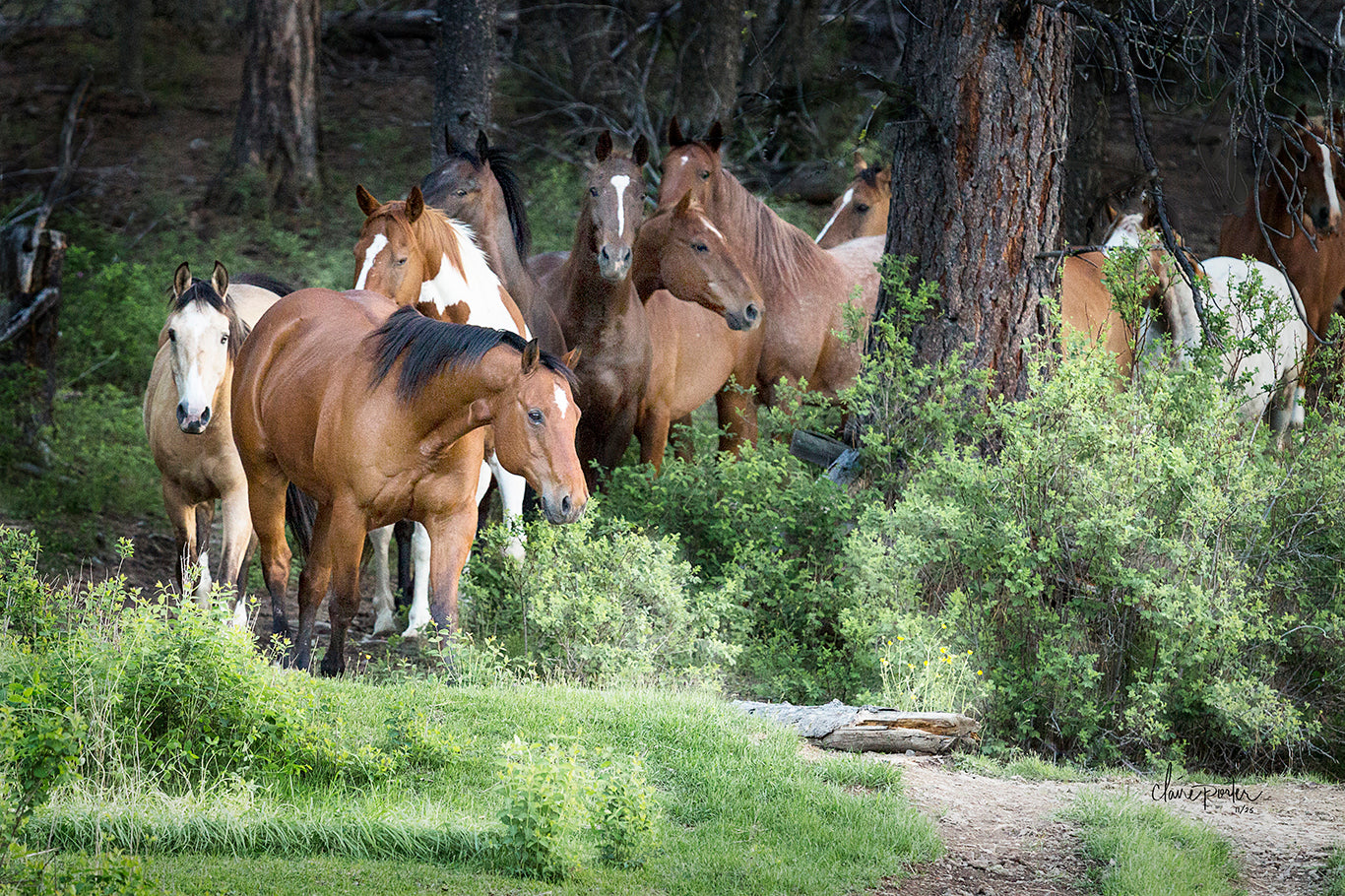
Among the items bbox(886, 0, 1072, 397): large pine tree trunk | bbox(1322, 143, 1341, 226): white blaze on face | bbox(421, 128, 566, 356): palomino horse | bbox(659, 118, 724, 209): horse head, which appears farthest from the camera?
bbox(1322, 143, 1341, 226): white blaze on face

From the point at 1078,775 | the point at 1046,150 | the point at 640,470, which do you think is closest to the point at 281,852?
the point at 1078,775

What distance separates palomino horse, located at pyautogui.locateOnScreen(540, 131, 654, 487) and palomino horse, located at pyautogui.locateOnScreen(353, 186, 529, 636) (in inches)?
24.5

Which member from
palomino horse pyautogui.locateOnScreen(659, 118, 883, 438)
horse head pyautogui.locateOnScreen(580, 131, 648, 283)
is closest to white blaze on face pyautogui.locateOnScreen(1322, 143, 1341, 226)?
palomino horse pyautogui.locateOnScreen(659, 118, 883, 438)

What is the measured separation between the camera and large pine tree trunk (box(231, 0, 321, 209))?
51.8 feet

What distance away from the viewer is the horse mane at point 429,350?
631 cm

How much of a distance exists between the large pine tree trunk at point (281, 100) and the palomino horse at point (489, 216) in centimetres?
773

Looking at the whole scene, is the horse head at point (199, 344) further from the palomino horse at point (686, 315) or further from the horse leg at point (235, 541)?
the palomino horse at point (686, 315)

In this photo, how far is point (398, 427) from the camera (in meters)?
6.39

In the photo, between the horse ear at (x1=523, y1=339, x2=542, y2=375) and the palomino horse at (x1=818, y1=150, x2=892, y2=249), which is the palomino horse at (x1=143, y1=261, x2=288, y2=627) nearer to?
the horse ear at (x1=523, y1=339, x2=542, y2=375)

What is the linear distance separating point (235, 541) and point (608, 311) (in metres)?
2.88

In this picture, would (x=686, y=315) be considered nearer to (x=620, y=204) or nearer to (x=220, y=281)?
(x=620, y=204)

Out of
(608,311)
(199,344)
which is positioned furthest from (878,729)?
(199,344)

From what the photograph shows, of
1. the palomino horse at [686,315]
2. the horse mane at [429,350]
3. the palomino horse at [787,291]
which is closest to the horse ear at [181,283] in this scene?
the horse mane at [429,350]
